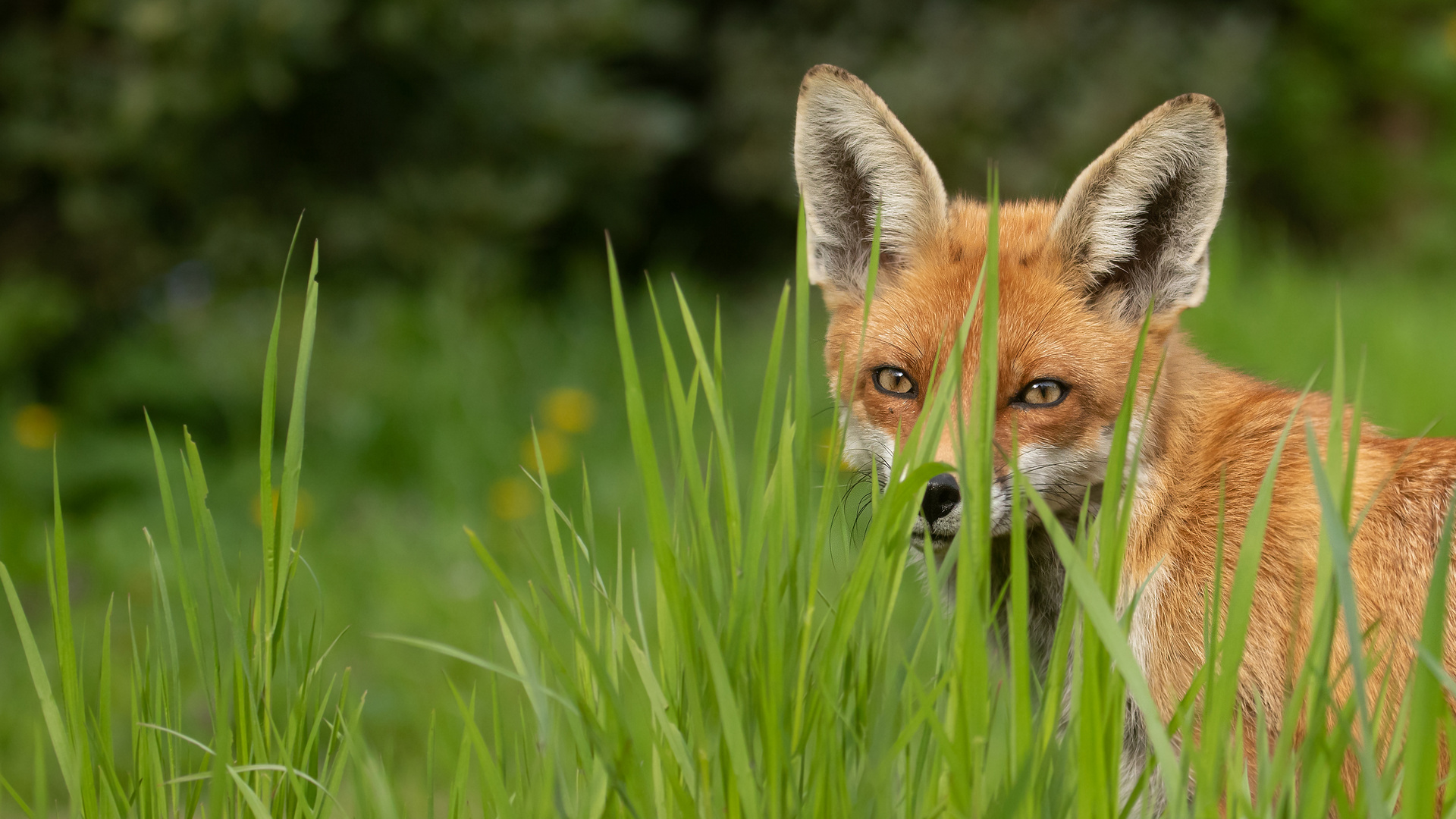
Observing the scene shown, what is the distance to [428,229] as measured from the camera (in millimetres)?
7832

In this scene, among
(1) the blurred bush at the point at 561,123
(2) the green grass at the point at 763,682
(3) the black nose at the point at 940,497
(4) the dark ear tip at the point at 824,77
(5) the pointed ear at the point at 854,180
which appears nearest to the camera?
(2) the green grass at the point at 763,682

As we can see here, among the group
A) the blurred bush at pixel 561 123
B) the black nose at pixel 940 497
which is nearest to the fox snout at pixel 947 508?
the black nose at pixel 940 497

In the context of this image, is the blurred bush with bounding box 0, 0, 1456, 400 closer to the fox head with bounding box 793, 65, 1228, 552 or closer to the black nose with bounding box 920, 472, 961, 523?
the fox head with bounding box 793, 65, 1228, 552

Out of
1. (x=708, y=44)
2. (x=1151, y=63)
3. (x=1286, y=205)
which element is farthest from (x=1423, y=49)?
(x=708, y=44)

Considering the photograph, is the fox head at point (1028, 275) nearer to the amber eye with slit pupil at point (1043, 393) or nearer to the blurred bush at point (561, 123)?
the amber eye with slit pupil at point (1043, 393)

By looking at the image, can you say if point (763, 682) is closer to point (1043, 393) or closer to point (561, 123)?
point (1043, 393)

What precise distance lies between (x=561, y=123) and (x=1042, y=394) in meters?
5.76

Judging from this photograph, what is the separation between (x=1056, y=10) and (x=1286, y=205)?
13.3ft

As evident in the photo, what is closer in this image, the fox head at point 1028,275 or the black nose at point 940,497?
the black nose at point 940,497

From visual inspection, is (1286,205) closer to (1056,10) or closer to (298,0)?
(1056,10)

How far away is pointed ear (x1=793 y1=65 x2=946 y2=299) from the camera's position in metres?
2.69

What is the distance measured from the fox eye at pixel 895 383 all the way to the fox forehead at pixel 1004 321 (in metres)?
0.02

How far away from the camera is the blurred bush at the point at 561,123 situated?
6547 mm

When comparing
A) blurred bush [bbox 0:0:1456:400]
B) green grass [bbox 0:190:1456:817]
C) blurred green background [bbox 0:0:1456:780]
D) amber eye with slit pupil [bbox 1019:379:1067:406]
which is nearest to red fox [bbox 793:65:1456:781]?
amber eye with slit pupil [bbox 1019:379:1067:406]
